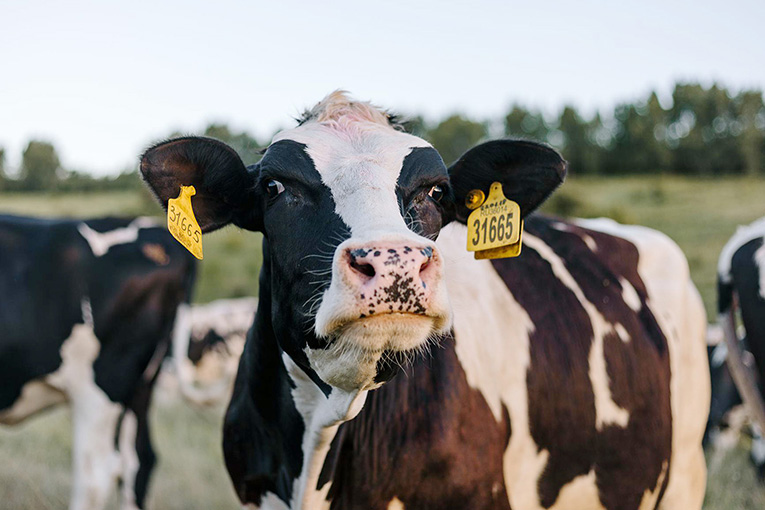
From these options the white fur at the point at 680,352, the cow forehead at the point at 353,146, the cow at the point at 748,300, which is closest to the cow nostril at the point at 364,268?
Result: the cow forehead at the point at 353,146

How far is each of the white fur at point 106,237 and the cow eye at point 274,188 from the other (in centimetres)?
390

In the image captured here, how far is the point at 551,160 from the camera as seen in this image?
3.14 meters

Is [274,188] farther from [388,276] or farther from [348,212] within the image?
[388,276]

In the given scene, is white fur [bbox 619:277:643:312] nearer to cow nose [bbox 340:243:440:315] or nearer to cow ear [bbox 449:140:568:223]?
cow ear [bbox 449:140:568:223]

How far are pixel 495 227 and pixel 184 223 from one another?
4.21 ft

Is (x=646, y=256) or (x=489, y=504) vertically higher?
(x=646, y=256)

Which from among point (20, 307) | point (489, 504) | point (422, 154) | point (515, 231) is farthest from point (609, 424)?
point (20, 307)

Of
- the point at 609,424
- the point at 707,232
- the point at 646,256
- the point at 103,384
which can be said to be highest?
the point at 646,256

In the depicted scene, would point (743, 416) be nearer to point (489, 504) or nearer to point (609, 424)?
point (609, 424)

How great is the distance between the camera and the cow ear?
307cm

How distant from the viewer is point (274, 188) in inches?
102

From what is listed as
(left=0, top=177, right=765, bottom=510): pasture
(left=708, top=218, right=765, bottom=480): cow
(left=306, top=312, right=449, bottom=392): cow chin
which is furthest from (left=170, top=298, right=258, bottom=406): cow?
(left=306, top=312, right=449, bottom=392): cow chin

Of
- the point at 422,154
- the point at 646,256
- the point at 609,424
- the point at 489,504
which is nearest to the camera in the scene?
the point at 422,154

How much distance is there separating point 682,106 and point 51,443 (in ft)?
167
